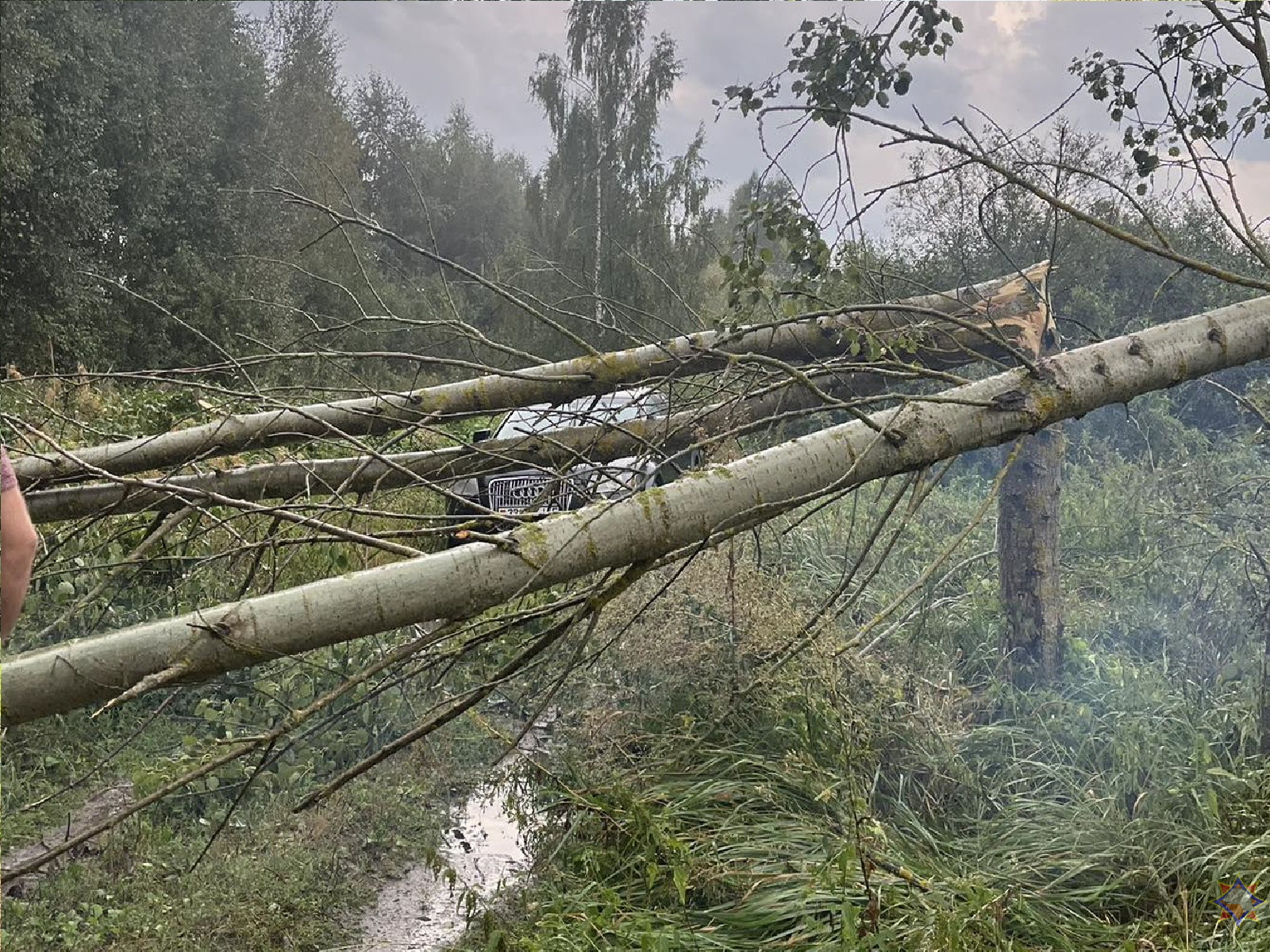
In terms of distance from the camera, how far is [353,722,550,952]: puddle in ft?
11.8

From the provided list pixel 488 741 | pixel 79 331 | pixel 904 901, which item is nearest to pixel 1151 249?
pixel 904 901

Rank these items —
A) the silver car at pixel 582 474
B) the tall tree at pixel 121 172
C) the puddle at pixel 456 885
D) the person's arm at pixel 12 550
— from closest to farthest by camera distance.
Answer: the person's arm at pixel 12 550 → the silver car at pixel 582 474 → the puddle at pixel 456 885 → the tall tree at pixel 121 172

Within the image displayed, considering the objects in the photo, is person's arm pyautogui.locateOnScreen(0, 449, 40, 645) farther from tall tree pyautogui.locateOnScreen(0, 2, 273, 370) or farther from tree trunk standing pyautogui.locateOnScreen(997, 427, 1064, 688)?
tall tree pyautogui.locateOnScreen(0, 2, 273, 370)

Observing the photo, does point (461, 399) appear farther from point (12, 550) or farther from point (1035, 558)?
point (1035, 558)

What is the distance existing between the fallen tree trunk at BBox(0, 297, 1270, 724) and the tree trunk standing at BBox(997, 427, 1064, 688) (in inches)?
109

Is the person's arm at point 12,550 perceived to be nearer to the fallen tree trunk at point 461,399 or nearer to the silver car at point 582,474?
the silver car at point 582,474

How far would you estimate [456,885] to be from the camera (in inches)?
157

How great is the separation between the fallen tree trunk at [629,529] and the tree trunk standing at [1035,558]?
2773 mm

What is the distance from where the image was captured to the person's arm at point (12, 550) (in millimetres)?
1261

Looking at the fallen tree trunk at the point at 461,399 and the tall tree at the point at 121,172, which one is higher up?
the tall tree at the point at 121,172

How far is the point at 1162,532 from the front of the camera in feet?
22.8

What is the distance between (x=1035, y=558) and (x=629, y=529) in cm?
420

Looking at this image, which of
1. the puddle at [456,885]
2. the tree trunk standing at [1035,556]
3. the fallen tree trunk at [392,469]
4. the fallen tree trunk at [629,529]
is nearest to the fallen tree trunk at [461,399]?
the fallen tree trunk at [392,469]

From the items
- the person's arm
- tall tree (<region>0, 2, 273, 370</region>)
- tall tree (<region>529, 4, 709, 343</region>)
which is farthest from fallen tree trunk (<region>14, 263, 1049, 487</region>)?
tall tree (<region>529, 4, 709, 343</region>)
